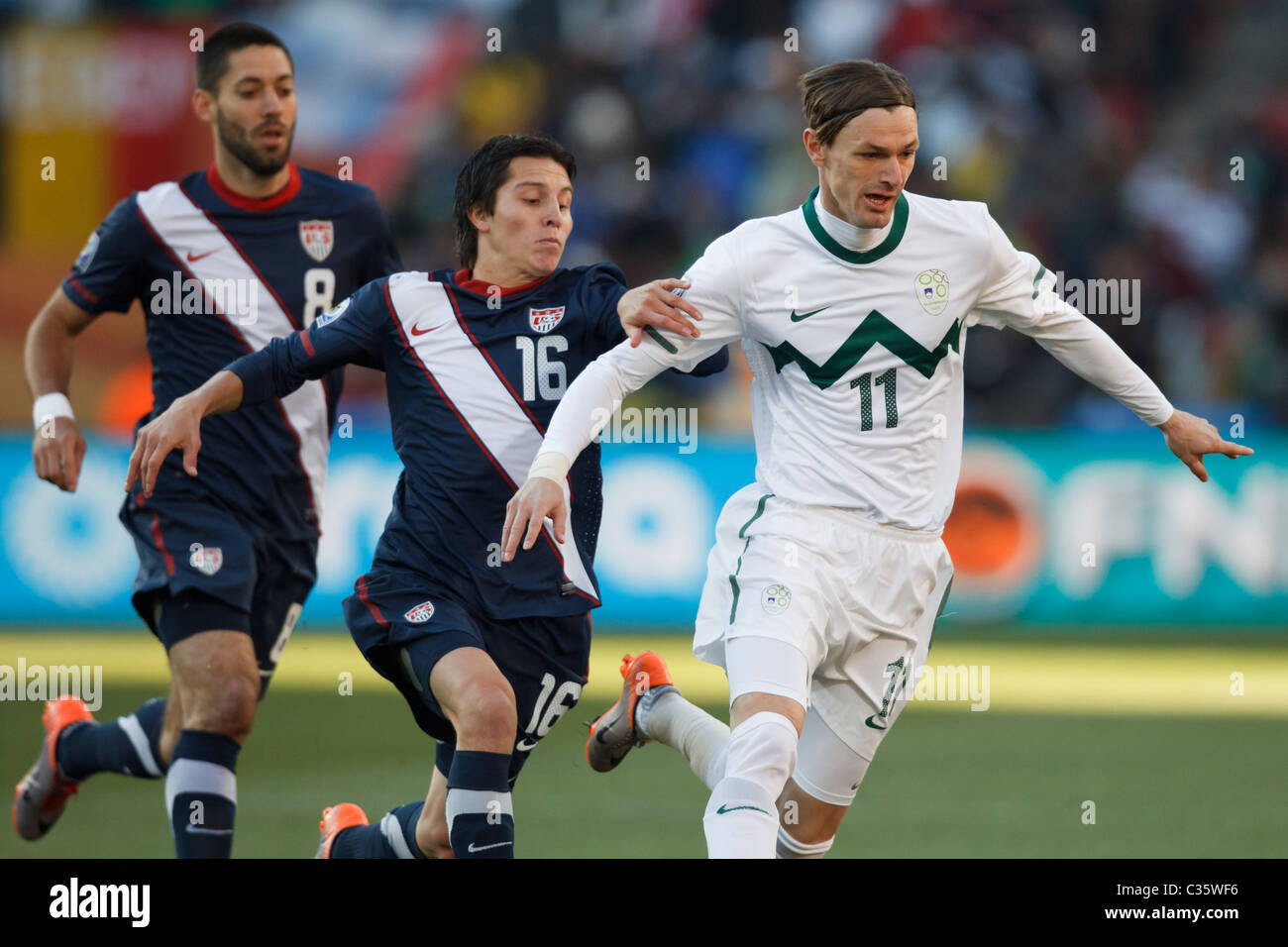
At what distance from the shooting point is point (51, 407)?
5750 mm

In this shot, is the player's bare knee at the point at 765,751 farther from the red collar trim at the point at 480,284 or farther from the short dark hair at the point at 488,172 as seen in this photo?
the short dark hair at the point at 488,172

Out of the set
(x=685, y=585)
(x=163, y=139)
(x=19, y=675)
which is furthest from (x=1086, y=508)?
(x=163, y=139)

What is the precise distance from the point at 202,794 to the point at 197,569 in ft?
2.25

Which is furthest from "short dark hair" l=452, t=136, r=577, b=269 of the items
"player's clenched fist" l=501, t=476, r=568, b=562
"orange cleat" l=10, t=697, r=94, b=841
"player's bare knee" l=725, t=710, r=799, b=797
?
"orange cleat" l=10, t=697, r=94, b=841

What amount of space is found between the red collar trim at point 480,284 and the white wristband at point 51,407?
1353mm

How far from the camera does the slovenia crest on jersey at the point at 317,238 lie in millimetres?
5965

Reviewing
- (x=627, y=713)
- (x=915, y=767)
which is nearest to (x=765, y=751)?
(x=627, y=713)

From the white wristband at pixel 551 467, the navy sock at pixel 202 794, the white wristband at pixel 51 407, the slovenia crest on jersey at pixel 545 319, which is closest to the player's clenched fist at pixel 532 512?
the white wristband at pixel 551 467

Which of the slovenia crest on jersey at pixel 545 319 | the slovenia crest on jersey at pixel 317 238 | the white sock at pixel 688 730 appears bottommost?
the white sock at pixel 688 730

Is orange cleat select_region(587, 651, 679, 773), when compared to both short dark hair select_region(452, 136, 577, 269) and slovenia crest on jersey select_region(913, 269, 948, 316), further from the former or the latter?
slovenia crest on jersey select_region(913, 269, 948, 316)

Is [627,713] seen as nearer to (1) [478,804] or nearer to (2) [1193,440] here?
(1) [478,804]

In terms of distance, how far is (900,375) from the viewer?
4762 millimetres

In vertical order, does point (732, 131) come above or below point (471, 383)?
above

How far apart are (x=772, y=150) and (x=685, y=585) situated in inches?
176
